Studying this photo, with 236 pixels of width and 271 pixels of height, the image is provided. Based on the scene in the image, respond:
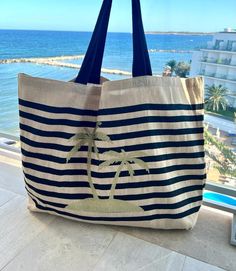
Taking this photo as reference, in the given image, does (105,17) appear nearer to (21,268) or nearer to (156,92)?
(156,92)

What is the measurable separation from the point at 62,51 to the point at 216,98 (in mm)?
591

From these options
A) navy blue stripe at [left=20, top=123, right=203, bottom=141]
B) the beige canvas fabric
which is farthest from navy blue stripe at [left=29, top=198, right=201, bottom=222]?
navy blue stripe at [left=20, top=123, right=203, bottom=141]

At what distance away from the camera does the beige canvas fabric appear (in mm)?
650

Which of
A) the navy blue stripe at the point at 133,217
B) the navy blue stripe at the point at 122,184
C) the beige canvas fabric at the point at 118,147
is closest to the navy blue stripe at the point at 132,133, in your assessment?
the beige canvas fabric at the point at 118,147

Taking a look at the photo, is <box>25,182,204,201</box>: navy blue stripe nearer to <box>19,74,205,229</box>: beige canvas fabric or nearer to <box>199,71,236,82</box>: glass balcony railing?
<box>19,74,205,229</box>: beige canvas fabric

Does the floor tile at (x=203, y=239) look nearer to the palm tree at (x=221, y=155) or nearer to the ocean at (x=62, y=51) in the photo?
the palm tree at (x=221, y=155)

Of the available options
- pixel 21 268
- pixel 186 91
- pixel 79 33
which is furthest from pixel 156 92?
pixel 21 268

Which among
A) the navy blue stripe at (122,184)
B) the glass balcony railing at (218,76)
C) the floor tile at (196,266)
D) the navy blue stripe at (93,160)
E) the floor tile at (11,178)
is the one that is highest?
the glass balcony railing at (218,76)

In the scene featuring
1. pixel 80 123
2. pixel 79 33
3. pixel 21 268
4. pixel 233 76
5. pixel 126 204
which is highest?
pixel 79 33

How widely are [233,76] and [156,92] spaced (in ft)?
1.00

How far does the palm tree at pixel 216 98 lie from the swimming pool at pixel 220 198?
317mm

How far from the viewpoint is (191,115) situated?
68 centimetres

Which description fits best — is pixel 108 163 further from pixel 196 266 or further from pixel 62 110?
pixel 196 266

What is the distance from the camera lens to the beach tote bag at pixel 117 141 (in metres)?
0.65
